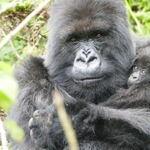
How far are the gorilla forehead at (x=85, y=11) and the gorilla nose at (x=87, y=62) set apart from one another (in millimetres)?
443

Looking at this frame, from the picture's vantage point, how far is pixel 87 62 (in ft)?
10.5

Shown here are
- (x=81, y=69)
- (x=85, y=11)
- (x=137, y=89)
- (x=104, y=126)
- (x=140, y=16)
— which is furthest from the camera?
(x=140, y=16)

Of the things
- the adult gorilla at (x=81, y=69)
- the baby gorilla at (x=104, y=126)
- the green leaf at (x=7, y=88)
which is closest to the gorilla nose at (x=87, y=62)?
the adult gorilla at (x=81, y=69)

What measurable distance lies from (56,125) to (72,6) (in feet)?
4.82

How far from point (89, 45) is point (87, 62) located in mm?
357

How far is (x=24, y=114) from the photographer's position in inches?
130

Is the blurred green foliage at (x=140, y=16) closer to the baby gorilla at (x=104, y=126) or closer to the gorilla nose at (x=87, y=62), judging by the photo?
the gorilla nose at (x=87, y=62)

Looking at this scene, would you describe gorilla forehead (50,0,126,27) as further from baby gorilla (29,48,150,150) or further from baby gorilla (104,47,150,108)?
baby gorilla (29,48,150,150)

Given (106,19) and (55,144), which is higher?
(106,19)

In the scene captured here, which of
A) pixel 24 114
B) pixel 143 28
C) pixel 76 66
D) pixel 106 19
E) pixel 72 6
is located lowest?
pixel 143 28

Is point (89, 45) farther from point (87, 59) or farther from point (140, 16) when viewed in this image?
point (140, 16)

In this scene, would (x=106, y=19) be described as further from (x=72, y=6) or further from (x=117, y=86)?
(x=117, y=86)

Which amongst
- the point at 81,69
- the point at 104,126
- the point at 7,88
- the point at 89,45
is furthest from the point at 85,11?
the point at 7,88

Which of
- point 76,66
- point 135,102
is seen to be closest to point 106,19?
point 76,66
